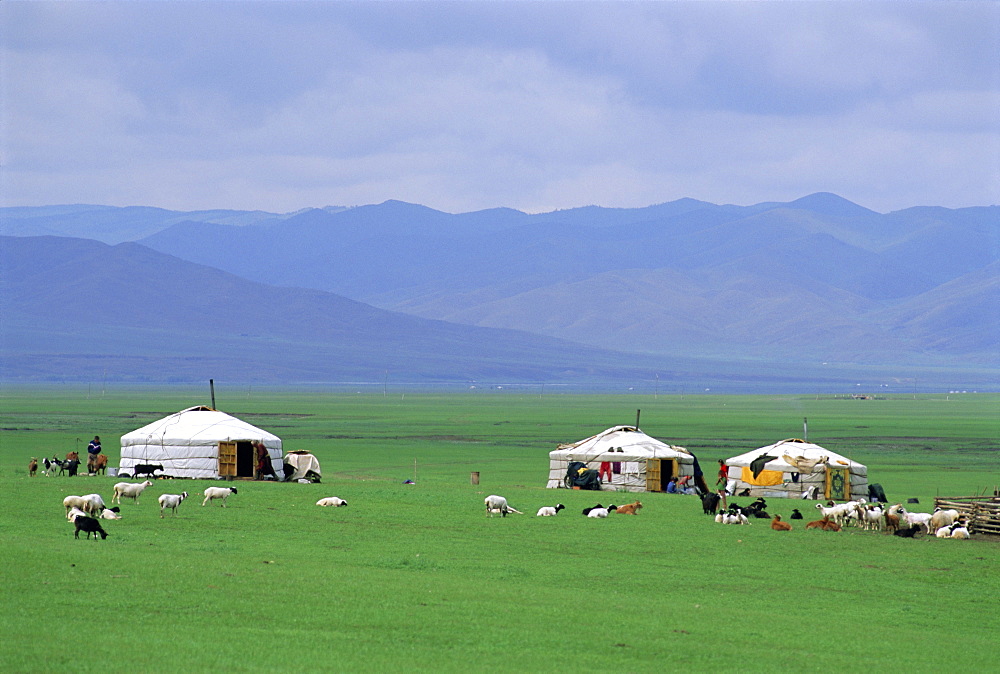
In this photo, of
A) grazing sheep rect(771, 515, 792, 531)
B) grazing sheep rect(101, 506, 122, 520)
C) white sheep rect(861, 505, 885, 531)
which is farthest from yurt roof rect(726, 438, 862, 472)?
grazing sheep rect(101, 506, 122, 520)

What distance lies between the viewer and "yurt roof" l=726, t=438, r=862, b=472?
45.1 m

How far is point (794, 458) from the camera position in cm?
4531

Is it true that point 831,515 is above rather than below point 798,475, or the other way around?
below

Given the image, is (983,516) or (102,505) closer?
(102,505)

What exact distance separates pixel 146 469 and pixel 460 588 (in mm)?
22979

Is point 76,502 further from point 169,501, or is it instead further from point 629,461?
point 629,461

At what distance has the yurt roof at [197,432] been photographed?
148 feet

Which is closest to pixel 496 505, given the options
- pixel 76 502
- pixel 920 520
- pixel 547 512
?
pixel 547 512

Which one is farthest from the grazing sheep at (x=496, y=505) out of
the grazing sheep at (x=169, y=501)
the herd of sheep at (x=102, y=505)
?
the grazing sheep at (x=169, y=501)

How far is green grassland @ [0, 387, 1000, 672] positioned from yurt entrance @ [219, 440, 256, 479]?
246 cm

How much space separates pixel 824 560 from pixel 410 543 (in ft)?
28.7

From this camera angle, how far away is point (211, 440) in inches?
1769

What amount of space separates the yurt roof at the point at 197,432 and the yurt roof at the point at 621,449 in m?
10.5

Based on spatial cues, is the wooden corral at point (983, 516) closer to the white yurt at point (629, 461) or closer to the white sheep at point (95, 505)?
the white yurt at point (629, 461)
